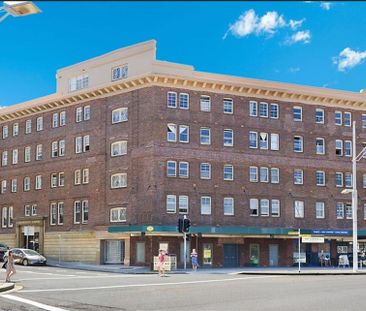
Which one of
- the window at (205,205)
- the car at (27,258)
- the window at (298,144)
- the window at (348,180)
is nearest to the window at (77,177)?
the car at (27,258)

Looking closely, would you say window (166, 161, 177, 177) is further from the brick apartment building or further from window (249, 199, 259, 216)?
window (249, 199, 259, 216)

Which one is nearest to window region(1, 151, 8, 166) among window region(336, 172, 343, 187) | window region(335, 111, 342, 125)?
window region(336, 172, 343, 187)

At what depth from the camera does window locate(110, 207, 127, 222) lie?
55.8 meters

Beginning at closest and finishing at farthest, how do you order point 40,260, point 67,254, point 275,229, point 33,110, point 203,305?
point 203,305 < point 40,260 < point 275,229 < point 67,254 < point 33,110

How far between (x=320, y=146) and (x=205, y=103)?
1258cm

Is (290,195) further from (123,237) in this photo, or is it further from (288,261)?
(123,237)

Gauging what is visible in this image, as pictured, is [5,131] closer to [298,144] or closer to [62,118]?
[62,118]

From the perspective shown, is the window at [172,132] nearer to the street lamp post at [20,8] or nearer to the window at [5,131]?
the window at [5,131]

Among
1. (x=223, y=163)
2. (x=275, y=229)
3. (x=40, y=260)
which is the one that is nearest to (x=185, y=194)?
(x=223, y=163)

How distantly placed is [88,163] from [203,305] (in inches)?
1611

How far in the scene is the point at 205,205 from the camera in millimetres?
56062

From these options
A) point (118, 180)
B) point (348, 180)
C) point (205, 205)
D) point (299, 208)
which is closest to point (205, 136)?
point (205, 205)

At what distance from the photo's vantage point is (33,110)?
219 feet

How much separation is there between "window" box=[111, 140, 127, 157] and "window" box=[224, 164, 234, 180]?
8.85 m
